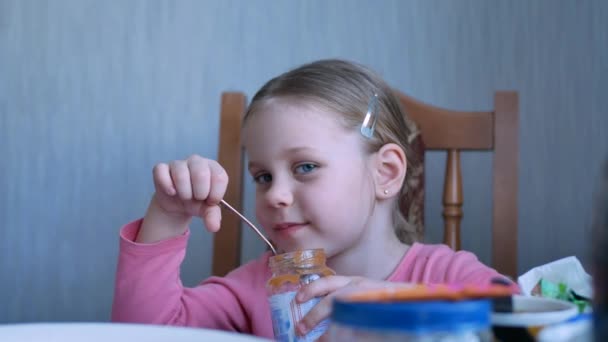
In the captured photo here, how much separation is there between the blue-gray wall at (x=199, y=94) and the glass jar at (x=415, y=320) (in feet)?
3.49

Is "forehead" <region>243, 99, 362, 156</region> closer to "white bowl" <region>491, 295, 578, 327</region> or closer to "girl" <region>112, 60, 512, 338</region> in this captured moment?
"girl" <region>112, 60, 512, 338</region>

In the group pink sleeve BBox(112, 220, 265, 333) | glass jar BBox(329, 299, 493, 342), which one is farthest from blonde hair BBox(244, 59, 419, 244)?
glass jar BBox(329, 299, 493, 342)

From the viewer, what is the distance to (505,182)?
3.59ft

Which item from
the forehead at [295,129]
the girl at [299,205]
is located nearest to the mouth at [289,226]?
the girl at [299,205]

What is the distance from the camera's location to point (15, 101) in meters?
1.41

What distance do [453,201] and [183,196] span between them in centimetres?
57

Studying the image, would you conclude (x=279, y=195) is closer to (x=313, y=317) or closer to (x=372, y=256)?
(x=372, y=256)

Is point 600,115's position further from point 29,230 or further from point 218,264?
point 29,230

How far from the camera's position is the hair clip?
0.94m

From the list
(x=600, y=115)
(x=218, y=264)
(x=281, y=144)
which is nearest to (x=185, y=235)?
(x=281, y=144)

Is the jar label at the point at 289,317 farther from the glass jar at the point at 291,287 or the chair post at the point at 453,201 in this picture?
the chair post at the point at 453,201

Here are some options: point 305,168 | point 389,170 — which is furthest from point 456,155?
point 305,168

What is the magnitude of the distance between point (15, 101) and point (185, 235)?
31.4 inches

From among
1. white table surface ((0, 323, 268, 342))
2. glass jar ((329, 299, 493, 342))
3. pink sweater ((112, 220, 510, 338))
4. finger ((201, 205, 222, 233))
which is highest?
glass jar ((329, 299, 493, 342))
